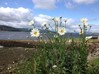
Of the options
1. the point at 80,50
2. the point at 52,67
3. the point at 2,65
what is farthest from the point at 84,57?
the point at 2,65

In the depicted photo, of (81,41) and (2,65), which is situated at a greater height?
(81,41)

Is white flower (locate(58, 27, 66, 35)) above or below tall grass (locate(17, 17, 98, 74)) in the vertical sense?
above

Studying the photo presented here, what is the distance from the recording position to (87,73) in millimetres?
6270

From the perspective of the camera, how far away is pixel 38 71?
A: 6441mm

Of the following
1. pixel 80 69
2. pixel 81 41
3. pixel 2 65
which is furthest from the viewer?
pixel 2 65

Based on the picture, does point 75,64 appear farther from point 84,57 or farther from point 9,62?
point 9,62

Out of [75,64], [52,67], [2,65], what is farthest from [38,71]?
[2,65]

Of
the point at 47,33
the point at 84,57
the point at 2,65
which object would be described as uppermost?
the point at 47,33

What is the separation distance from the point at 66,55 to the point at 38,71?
654 millimetres

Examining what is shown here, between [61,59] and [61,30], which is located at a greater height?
[61,30]

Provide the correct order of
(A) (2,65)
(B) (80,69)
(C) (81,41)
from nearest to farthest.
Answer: (B) (80,69)
(C) (81,41)
(A) (2,65)

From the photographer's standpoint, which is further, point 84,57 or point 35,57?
point 35,57

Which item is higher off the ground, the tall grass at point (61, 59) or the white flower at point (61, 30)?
the white flower at point (61, 30)

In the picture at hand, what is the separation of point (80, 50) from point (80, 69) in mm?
430
